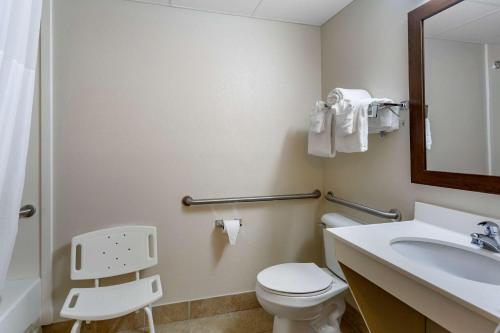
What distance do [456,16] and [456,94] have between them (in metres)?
0.34

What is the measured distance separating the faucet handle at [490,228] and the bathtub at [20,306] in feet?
6.70

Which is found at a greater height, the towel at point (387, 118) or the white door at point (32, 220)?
the towel at point (387, 118)

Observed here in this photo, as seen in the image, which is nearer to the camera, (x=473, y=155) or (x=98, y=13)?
(x=473, y=155)

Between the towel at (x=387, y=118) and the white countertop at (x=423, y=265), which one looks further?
the towel at (x=387, y=118)

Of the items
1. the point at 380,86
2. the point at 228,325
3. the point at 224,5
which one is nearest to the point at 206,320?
the point at 228,325

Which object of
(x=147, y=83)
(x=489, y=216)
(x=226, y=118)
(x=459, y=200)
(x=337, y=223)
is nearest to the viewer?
(x=489, y=216)

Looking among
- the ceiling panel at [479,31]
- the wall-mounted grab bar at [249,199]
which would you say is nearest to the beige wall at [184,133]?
the wall-mounted grab bar at [249,199]

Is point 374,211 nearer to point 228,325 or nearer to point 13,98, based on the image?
point 228,325

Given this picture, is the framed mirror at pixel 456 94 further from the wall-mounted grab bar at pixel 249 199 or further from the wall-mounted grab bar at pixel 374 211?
the wall-mounted grab bar at pixel 249 199

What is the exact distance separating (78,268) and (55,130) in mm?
862

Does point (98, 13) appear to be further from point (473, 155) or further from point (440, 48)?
point (473, 155)

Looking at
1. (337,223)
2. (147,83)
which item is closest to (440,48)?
(337,223)

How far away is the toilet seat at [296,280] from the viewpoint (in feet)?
4.74

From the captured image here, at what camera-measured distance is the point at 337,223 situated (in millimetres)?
1709
